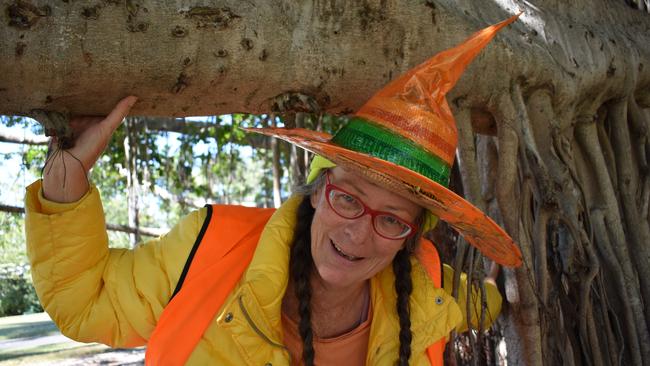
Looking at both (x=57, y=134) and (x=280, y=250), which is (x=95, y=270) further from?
(x=280, y=250)

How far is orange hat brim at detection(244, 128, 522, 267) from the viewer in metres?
1.67

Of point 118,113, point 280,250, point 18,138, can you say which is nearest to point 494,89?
point 280,250

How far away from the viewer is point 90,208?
170cm

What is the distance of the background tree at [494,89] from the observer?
1.67 meters

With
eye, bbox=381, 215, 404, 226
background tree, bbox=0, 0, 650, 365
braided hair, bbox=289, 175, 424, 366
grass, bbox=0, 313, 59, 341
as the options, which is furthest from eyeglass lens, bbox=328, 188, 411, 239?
grass, bbox=0, 313, 59, 341

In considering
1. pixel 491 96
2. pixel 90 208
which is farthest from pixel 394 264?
pixel 90 208

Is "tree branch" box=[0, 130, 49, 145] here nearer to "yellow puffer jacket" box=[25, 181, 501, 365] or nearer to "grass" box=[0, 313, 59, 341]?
"grass" box=[0, 313, 59, 341]

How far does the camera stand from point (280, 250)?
6.24ft

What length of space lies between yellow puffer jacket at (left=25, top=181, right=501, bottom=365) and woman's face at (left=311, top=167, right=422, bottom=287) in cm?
12

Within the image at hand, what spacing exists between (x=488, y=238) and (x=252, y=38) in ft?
2.84

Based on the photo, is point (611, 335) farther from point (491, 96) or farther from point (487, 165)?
point (491, 96)

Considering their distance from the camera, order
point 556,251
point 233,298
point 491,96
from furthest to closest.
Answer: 1. point 556,251
2. point 491,96
3. point 233,298

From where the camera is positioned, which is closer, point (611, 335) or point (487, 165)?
point (611, 335)

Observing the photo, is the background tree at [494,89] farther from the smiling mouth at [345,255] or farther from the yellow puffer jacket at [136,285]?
the smiling mouth at [345,255]
